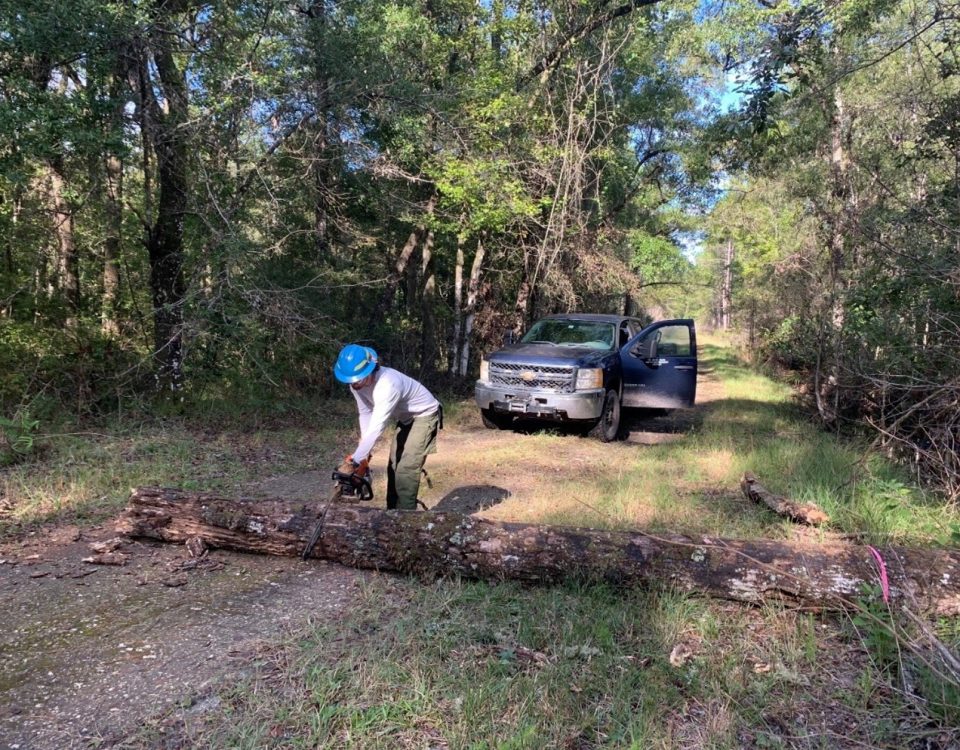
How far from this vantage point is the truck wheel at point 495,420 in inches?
390

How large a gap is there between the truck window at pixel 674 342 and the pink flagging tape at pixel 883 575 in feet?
20.8

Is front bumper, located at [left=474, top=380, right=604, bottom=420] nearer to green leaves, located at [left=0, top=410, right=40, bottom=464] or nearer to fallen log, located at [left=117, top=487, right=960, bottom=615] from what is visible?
fallen log, located at [left=117, top=487, right=960, bottom=615]

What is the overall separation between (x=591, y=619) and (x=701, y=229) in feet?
100

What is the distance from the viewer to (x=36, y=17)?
22.9 feet

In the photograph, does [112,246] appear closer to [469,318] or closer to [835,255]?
[469,318]

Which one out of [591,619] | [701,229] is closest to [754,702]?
[591,619]

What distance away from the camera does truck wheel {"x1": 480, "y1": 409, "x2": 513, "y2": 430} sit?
991 centimetres

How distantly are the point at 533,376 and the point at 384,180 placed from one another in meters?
6.13

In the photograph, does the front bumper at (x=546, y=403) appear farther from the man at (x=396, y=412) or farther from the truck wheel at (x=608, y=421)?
the man at (x=396, y=412)

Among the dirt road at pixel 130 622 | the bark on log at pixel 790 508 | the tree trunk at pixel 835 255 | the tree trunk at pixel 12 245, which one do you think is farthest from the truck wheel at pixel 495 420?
the tree trunk at pixel 12 245

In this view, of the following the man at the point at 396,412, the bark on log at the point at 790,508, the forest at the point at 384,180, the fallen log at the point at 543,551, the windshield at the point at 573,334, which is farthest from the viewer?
the windshield at the point at 573,334

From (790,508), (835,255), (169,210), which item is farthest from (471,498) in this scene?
(169,210)

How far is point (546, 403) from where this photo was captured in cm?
891

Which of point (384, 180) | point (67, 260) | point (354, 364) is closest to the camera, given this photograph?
point (354, 364)
